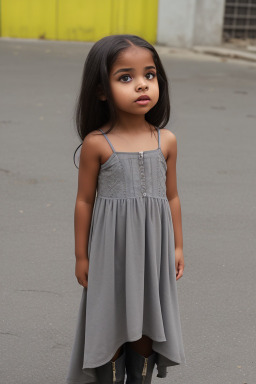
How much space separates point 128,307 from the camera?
2.61m

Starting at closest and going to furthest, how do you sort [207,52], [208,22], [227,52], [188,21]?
1. [227,52]
2. [207,52]
3. [188,21]
4. [208,22]

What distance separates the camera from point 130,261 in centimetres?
259

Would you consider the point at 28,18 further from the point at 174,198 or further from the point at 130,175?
the point at 130,175

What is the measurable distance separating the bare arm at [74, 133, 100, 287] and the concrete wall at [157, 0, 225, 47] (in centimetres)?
1256

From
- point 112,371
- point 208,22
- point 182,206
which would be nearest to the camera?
point 112,371

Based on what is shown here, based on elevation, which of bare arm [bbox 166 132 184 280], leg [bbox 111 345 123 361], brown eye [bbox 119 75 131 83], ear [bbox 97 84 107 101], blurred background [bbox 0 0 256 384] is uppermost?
brown eye [bbox 119 75 131 83]

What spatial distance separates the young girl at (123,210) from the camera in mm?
2582

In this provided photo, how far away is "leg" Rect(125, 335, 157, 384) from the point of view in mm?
2797

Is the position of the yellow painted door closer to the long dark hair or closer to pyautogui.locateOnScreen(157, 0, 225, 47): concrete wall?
pyautogui.locateOnScreen(157, 0, 225, 47): concrete wall

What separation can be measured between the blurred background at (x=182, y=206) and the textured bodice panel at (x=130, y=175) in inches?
38.9

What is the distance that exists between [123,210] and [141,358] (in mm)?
576

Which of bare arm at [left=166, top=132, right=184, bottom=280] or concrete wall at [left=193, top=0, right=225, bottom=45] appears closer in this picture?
bare arm at [left=166, top=132, right=184, bottom=280]

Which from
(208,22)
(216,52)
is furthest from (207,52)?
(208,22)

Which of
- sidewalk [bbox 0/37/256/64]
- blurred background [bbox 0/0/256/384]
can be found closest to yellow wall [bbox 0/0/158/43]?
sidewalk [bbox 0/37/256/64]
